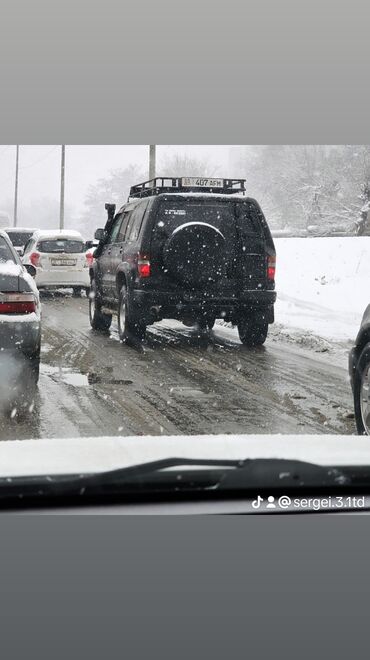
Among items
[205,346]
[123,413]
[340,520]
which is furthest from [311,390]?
[340,520]

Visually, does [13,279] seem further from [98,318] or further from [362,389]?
[98,318]

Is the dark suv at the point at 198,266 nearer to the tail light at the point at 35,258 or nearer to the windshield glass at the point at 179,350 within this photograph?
the windshield glass at the point at 179,350

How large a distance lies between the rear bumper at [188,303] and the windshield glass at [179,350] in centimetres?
1

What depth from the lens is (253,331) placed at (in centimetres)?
1335

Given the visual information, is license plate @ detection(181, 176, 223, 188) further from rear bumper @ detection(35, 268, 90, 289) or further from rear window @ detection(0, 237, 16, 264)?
rear bumper @ detection(35, 268, 90, 289)

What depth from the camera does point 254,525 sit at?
247 cm

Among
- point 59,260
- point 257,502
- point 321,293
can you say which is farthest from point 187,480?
point 321,293

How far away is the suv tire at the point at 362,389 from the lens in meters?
6.13

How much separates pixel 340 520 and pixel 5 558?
843mm

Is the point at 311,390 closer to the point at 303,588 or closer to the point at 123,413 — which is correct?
the point at 123,413

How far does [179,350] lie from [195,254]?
125 cm

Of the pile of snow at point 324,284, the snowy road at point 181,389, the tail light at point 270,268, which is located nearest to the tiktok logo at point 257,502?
the snowy road at point 181,389

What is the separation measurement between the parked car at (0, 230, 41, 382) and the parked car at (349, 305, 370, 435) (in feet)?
9.78

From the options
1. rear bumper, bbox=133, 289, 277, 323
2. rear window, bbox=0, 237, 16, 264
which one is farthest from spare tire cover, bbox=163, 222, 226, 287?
rear window, bbox=0, 237, 16, 264
